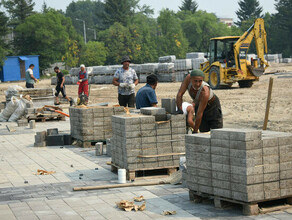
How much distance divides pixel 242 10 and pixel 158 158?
127 m

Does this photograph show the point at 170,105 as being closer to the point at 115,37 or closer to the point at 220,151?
the point at 220,151

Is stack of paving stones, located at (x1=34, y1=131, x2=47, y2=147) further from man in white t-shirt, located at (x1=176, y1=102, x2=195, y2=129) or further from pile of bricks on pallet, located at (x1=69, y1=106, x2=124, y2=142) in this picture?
man in white t-shirt, located at (x1=176, y1=102, x2=195, y2=129)

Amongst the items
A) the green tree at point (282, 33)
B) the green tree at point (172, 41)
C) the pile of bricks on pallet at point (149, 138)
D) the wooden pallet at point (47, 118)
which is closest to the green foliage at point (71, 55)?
the green tree at point (172, 41)

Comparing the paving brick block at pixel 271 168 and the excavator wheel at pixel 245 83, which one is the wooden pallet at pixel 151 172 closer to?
the paving brick block at pixel 271 168

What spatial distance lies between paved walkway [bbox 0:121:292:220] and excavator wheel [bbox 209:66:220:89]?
18.3 m

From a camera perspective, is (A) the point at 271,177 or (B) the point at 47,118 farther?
(B) the point at 47,118

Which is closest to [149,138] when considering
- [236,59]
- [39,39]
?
[236,59]

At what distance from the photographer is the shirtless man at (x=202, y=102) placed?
793 cm

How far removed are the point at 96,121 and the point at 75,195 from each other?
4619 mm

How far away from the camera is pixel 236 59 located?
91.1ft

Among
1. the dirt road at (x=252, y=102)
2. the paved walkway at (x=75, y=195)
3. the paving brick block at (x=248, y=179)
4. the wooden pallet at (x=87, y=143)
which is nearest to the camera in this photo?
the paving brick block at (x=248, y=179)

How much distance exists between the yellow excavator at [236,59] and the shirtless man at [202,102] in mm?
19595

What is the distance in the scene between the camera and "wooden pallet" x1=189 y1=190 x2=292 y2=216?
6.34 meters

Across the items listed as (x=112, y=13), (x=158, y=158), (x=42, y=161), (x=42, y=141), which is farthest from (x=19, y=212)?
(x=112, y=13)
